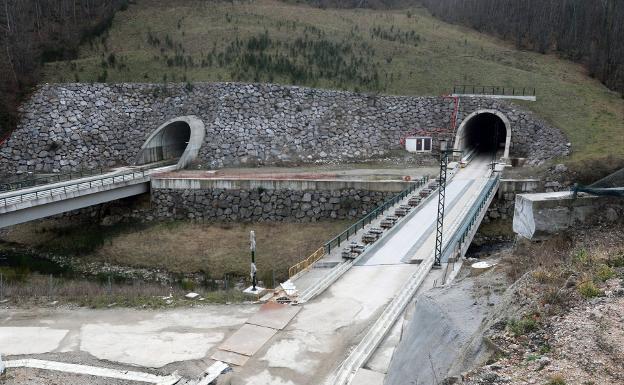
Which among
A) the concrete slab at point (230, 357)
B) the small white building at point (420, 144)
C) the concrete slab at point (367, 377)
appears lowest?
the concrete slab at point (230, 357)

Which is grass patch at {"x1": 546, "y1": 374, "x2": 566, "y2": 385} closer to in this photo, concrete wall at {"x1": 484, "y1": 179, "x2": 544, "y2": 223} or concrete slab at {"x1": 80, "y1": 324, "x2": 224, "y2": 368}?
concrete slab at {"x1": 80, "y1": 324, "x2": 224, "y2": 368}

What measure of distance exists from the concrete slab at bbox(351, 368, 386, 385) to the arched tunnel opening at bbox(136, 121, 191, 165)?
98.0ft

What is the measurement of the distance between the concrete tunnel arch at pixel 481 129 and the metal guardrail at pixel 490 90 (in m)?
2.14

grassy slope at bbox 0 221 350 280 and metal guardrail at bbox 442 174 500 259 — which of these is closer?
metal guardrail at bbox 442 174 500 259

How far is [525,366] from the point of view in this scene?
22.3 feet

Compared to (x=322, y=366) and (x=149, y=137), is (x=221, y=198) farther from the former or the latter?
(x=322, y=366)

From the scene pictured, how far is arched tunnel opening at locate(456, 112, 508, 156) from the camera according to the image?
40.8 m

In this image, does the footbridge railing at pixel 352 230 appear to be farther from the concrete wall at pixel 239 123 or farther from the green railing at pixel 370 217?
the concrete wall at pixel 239 123

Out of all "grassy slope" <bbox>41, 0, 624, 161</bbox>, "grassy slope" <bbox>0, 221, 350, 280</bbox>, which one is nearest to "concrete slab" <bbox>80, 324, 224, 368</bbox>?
"grassy slope" <bbox>0, 221, 350, 280</bbox>

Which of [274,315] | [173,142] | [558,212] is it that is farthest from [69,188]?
[558,212]

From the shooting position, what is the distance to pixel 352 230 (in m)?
25.9

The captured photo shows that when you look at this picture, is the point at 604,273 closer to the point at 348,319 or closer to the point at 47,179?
the point at 348,319

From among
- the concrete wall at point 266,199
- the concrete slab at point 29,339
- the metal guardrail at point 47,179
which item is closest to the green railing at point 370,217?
the concrete wall at point 266,199

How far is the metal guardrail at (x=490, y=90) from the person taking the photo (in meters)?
42.8
